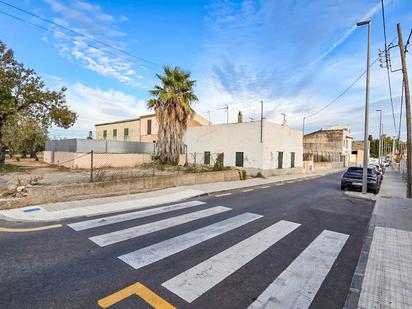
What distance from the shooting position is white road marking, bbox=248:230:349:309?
2.88 meters

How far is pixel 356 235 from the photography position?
564 cm

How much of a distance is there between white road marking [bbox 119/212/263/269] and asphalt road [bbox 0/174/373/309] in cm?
2

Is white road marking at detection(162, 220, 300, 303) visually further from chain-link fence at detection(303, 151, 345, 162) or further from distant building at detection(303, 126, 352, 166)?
distant building at detection(303, 126, 352, 166)

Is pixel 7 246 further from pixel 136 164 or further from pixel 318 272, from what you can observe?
pixel 136 164

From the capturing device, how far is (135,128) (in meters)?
32.8

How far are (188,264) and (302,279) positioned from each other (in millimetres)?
1852

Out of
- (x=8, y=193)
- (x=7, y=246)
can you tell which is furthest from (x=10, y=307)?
(x=8, y=193)

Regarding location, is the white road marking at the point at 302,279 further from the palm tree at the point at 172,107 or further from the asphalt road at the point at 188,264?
the palm tree at the point at 172,107

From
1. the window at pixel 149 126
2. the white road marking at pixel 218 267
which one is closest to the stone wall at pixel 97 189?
the white road marking at pixel 218 267

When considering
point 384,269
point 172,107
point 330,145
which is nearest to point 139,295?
→ point 384,269

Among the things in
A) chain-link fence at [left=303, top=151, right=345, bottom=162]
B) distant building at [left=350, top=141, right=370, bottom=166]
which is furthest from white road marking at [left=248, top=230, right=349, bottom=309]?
distant building at [left=350, top=141, right=370, bottom=166]

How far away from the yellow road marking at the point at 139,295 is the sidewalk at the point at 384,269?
2.43 metres

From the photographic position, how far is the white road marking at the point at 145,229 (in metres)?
4.75

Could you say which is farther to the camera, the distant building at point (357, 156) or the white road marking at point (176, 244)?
the distant building at point (357, 156)
